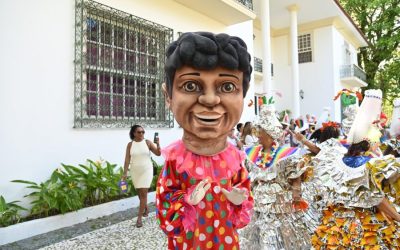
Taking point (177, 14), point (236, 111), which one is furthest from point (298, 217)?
point (177, 14)

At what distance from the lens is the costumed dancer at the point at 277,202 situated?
9.87ft

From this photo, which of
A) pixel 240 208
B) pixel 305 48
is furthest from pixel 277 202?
pixel 305 48

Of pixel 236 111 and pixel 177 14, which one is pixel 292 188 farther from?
pixel 177 14

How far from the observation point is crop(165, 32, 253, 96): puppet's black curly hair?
1798 millimetres

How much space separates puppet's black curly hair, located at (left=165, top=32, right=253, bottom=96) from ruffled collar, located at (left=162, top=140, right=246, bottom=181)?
402 millimetres

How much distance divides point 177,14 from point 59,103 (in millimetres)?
3518

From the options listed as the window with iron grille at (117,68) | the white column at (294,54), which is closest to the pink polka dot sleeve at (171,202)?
the window with iron grille at (117,68)

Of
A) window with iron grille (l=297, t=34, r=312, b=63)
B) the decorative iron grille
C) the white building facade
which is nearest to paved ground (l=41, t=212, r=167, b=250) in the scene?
the white building facade

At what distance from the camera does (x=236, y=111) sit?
1.93 metres

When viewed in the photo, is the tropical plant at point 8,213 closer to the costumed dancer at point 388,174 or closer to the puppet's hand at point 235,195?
the puppet's hand at point 235,195

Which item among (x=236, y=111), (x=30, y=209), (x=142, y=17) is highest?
(x=142, y=17)

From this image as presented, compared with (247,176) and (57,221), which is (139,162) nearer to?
(57,221)

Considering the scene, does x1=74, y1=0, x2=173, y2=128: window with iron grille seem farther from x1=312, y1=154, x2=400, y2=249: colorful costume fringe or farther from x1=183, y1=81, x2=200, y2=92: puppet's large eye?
x1=312, y1=154, x2=400, y2=249: colorful costume fringe

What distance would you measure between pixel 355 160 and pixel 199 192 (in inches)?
56.8
